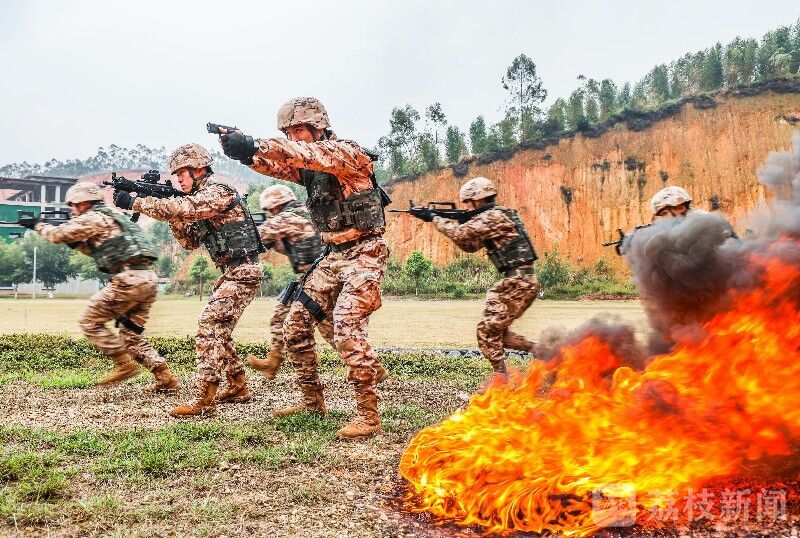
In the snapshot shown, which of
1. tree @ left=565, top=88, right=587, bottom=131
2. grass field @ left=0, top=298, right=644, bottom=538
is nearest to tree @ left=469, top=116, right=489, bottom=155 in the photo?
tree @ left=565, top=88, right=587, bottom=131

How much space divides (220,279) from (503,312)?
111 inches

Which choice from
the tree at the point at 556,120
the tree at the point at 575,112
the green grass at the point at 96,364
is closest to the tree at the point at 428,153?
the tree at the point at 556,120

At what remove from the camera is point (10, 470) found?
3543 mm

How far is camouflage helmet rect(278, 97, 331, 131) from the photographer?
15.6ft

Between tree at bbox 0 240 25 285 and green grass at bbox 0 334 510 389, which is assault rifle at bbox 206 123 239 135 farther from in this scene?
tree at bbox 0 240 25 285

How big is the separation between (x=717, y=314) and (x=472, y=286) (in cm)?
3547

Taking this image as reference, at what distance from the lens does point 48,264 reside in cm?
5409

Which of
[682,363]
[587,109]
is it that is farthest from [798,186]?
[587,109]

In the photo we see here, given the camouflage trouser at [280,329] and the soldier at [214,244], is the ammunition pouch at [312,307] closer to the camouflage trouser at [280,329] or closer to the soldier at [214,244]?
the soldier at [214,244]

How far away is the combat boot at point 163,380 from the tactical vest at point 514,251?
11.9 feet

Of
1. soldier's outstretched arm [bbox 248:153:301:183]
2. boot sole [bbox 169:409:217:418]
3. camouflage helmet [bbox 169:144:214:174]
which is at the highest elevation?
camouflage helmet [bbox 169:144:214:174]

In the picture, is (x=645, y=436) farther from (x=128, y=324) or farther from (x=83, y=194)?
(x=83, y=194)

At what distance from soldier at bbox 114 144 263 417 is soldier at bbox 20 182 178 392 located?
691mm

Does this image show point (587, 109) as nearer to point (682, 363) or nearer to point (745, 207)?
point (745, 207)
